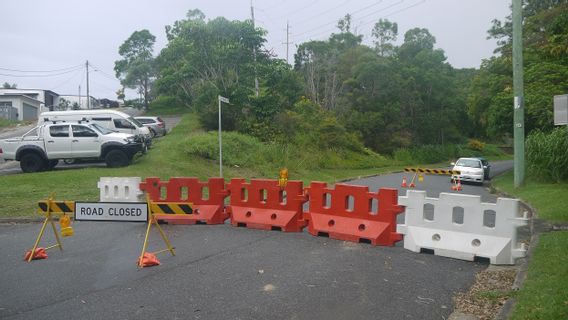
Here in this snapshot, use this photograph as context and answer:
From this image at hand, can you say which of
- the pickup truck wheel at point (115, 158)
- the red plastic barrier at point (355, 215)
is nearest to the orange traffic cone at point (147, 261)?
the red plastic barrier at point (355, 215)

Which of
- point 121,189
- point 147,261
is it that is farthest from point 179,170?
point 147,261

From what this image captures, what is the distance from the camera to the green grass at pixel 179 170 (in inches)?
602

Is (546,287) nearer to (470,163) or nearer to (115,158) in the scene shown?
A: (115,158)

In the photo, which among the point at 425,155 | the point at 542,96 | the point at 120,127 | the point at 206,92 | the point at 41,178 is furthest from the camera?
the point at 425,155

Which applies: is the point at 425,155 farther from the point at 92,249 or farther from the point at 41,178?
the point at 92,249

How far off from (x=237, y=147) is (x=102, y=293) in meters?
21.3

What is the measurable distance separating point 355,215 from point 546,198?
8.65 m

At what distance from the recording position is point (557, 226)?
1110 centimetres

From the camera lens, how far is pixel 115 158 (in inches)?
804

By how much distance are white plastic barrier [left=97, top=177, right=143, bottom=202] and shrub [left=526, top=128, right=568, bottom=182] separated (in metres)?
15.6

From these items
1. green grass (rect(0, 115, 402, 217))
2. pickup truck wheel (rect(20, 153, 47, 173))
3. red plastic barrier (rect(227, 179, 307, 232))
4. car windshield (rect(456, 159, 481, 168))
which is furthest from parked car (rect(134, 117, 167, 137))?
red plastic barrier (rect(227, 179, 307, 232))

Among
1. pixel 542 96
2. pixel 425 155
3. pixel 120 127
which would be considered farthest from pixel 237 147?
pixel 425 155

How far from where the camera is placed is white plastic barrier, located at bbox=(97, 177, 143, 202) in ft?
38.4

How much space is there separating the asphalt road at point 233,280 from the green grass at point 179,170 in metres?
5.81
